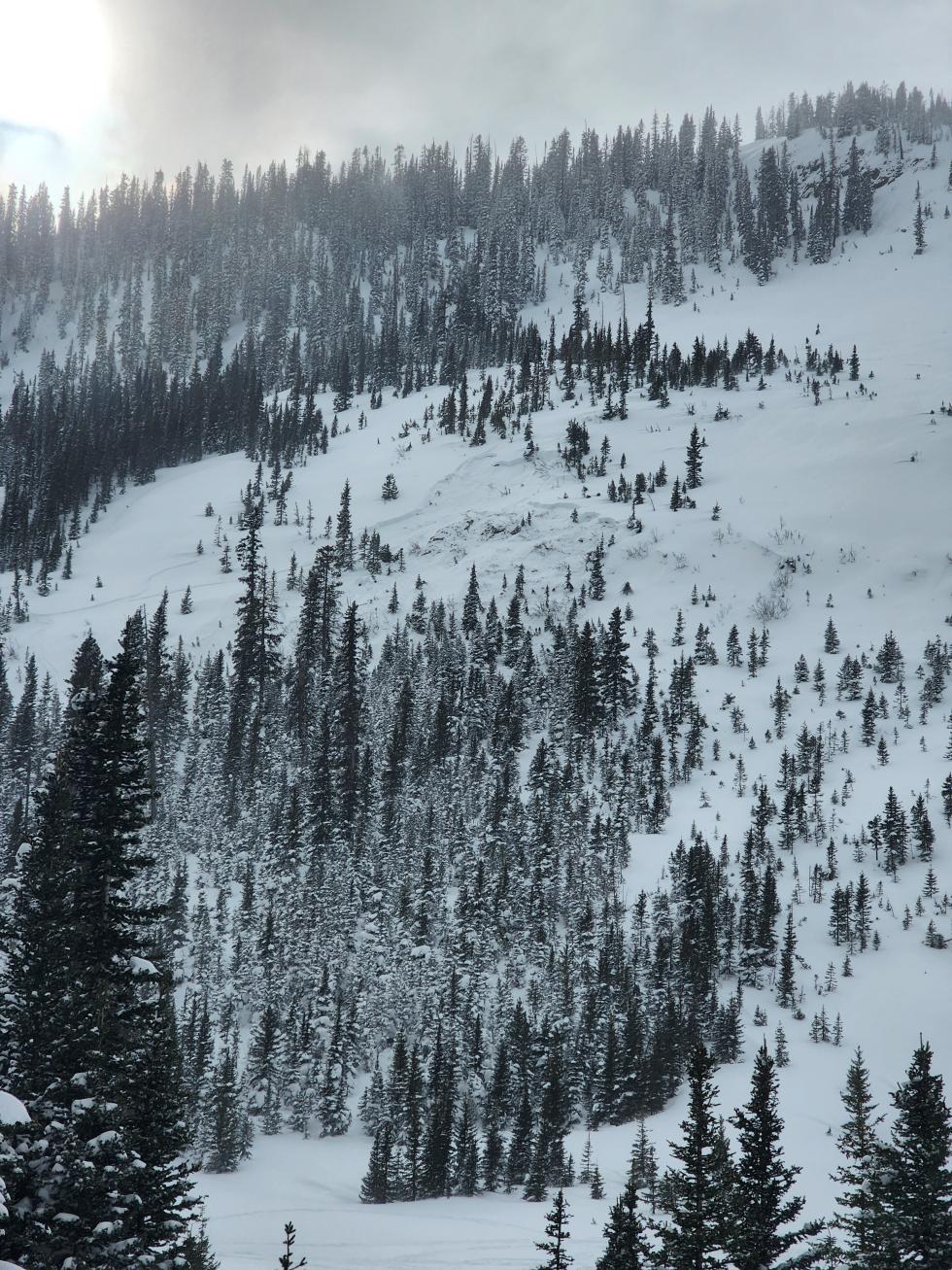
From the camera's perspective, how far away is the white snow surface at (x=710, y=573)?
125 feet

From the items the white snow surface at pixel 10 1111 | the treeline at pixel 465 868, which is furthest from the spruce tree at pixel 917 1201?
the treeline at pixel 465 868

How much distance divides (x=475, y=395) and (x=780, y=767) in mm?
101132

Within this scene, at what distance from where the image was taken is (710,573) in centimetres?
10250

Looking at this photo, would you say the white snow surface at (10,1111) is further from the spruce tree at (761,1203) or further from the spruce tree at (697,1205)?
→ the spruce tree at (761,1203)

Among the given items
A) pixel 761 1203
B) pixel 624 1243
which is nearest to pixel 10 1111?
pixel 624 1243

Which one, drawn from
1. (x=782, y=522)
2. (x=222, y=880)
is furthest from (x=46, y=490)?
(x=782, y=522)

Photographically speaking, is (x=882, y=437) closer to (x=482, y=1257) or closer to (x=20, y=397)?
(x=482, y=1257)

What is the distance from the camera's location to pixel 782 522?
10750cm

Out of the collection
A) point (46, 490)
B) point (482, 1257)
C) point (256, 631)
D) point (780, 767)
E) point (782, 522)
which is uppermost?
point (46, 490)

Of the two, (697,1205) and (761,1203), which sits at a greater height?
(697,1205)

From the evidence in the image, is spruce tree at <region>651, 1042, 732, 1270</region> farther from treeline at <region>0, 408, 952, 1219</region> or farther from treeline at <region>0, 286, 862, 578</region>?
treeline at <region>0, 286, 862, 578</region>

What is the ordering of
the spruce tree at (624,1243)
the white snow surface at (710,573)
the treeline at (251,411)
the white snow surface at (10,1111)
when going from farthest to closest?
the treeline at (251,411) → the white snow surface at (710,573) → the spruce tree at (624,1243) → the white snow surface at (10,1111)

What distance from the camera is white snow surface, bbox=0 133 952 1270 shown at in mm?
38250

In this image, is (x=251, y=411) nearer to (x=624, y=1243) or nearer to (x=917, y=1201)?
(x=624, y=1243)
